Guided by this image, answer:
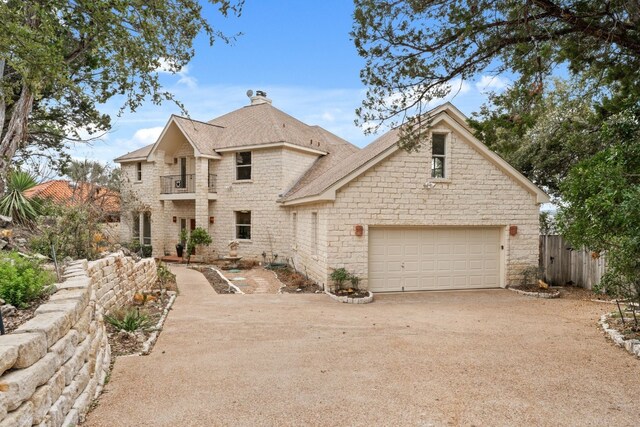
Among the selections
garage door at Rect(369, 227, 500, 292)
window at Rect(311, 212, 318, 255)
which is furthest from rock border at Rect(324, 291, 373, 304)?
window at Rect(311, 212, 318, 255)

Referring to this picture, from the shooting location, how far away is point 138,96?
7.82 meters

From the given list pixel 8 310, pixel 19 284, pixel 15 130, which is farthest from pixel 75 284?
pixel 15 130

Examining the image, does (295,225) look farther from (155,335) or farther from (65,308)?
(65,308)

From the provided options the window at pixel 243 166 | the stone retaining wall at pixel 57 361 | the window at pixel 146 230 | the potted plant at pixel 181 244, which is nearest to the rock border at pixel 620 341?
the stone retaining wall at pixel 57 361

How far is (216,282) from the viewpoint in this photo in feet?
46.5

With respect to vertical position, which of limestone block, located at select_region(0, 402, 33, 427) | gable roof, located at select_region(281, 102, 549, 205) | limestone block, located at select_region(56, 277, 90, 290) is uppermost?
gable roof, located at select_region(281, 102, 549, 205)

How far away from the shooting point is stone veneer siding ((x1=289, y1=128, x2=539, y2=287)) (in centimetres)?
1218

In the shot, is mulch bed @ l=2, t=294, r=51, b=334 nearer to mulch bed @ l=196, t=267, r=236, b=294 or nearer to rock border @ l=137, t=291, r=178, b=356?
rock border @ l=137, t=291, r=178, b=356

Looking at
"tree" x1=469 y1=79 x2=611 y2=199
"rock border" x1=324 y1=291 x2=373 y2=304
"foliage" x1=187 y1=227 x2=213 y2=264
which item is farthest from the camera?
"foliage" x1=187 y1=227 x2=213 y2=264

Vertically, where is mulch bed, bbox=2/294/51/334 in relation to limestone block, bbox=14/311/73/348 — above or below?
below

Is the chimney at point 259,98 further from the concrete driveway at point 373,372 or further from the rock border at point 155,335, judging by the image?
the concrete driveway at point 373,372

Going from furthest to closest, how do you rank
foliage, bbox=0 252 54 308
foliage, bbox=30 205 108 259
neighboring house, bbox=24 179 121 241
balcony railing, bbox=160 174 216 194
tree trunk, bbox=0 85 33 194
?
balcony railing, bbox=160 174 216 194 < neighboring house, bbox=24 179 121 241 < tree trunk, bbox=0 85 33 194 < foliage, bbox=30 205 108 259 < foliage, bbox=0 252 54 308

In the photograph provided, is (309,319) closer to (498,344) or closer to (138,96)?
(498,344)

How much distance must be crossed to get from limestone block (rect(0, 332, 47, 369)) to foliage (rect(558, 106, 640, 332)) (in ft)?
22.8
